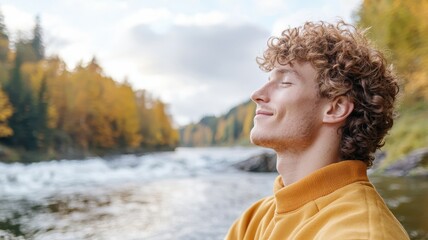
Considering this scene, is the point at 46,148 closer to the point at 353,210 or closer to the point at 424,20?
the point at 424,20

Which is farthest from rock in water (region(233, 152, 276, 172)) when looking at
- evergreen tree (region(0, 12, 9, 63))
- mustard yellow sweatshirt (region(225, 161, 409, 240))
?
mustard yellow sweatshirt (region(225, 161, 409, 240))

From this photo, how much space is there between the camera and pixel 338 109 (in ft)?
5.90

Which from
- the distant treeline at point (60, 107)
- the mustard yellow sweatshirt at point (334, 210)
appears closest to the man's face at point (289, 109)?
the mustard yellow sweatshirt at point (334, 210)

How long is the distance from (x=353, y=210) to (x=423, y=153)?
50.6 feet

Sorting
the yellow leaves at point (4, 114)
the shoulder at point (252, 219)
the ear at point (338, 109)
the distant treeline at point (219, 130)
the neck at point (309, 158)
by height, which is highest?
the yellow leaves at point (4, 114)

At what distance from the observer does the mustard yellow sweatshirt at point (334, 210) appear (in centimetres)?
Result: 129

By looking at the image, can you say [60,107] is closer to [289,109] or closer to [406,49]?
[406,49]

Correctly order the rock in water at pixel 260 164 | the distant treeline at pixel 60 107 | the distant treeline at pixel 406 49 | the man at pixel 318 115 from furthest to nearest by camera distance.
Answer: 1. the distant treeline at pixel 60 107
2. the rock in water at pixel 260 164
3. the distant treeline at pixel 406 49
4. the man at pixel 318 115

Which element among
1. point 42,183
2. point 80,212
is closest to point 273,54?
point 80,212

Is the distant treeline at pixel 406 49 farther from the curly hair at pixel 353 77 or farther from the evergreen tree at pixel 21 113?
the evergreen tree at pixel 21 113

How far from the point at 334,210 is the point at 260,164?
2134 cm

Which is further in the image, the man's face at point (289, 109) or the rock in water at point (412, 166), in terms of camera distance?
the rock in water at point (412, 166)

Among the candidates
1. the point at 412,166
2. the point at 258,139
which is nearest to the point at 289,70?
the point at 258,139

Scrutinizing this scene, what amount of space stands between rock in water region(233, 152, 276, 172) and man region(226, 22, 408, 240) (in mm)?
20633
